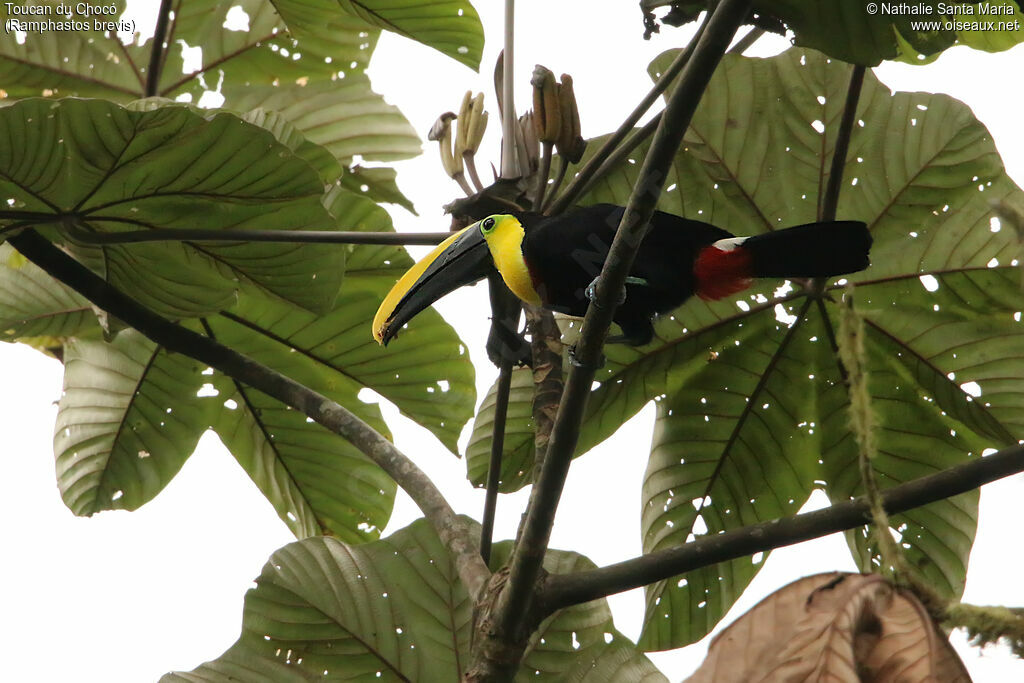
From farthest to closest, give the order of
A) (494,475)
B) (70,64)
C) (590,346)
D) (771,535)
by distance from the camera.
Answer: (70,64) → (494,475) → (590,346) → (771,535)

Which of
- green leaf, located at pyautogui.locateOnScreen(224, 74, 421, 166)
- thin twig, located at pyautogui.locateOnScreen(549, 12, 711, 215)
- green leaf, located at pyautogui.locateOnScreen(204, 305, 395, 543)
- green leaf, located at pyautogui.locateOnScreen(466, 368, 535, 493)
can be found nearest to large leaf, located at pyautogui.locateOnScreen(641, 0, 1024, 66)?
thin twig, located at pyautogui.locateOnScreen(549, 12, 711, 215)

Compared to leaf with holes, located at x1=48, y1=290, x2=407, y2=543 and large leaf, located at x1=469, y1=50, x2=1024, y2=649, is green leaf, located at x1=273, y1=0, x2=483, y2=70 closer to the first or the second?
large leaf, located at x1=469, y1=50, x2=1024, y2=649

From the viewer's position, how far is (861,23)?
186 cm

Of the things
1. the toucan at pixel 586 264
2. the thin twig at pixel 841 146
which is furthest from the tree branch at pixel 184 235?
the thin twig at pixel 841 146

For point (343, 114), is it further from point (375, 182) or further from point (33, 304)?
point (33, 304)

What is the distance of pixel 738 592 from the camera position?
2.49 m

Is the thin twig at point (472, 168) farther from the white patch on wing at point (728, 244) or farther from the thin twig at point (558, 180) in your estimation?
the white patch on wing at point (728, 244)

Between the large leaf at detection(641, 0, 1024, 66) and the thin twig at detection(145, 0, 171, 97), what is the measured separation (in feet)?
4.71

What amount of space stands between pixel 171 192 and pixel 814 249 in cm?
133

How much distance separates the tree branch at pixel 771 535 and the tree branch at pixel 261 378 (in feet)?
1.25

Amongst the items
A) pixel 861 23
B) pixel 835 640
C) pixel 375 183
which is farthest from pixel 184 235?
pixel 835 640

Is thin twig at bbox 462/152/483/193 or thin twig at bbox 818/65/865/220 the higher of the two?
thin twig at bbox 462/152/483/193

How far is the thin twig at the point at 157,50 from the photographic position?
2777 millimetres

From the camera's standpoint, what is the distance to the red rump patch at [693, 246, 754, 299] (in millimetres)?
2398
